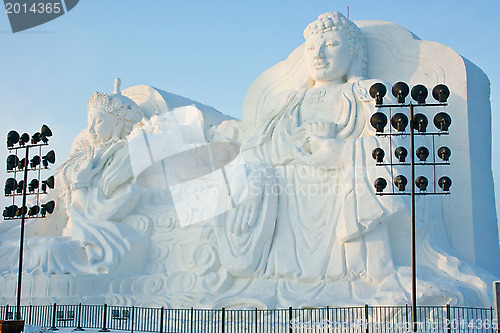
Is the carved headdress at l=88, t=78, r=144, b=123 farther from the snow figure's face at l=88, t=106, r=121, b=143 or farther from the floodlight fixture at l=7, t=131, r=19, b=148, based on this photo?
the floodlight fixture at l=7, t=131, r=19, b=148

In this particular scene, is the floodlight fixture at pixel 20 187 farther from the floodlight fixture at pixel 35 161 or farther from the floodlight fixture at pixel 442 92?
the floodlight fixture at pixel 442 92

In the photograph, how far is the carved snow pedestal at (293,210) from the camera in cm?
1176

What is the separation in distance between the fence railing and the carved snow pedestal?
0.32m

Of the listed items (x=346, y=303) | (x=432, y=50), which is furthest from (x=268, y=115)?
(x=346, y=303)

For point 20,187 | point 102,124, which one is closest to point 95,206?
point 102,124

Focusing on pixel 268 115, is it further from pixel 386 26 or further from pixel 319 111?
pixel 386 26

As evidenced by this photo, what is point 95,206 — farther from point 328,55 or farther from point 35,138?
point 328,55

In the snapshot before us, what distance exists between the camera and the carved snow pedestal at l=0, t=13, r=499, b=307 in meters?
11.8

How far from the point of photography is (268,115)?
13922 mm

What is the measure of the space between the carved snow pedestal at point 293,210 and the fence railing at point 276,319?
1.06ft

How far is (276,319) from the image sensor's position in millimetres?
11430

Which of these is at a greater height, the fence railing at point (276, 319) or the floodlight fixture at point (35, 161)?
the floodlight fixture at point (35, 161)

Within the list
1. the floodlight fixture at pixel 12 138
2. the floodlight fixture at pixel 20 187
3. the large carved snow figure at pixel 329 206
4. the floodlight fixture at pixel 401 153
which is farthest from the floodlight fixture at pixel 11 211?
the floodlight fixture at pixel 401 153

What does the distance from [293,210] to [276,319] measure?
208cm
